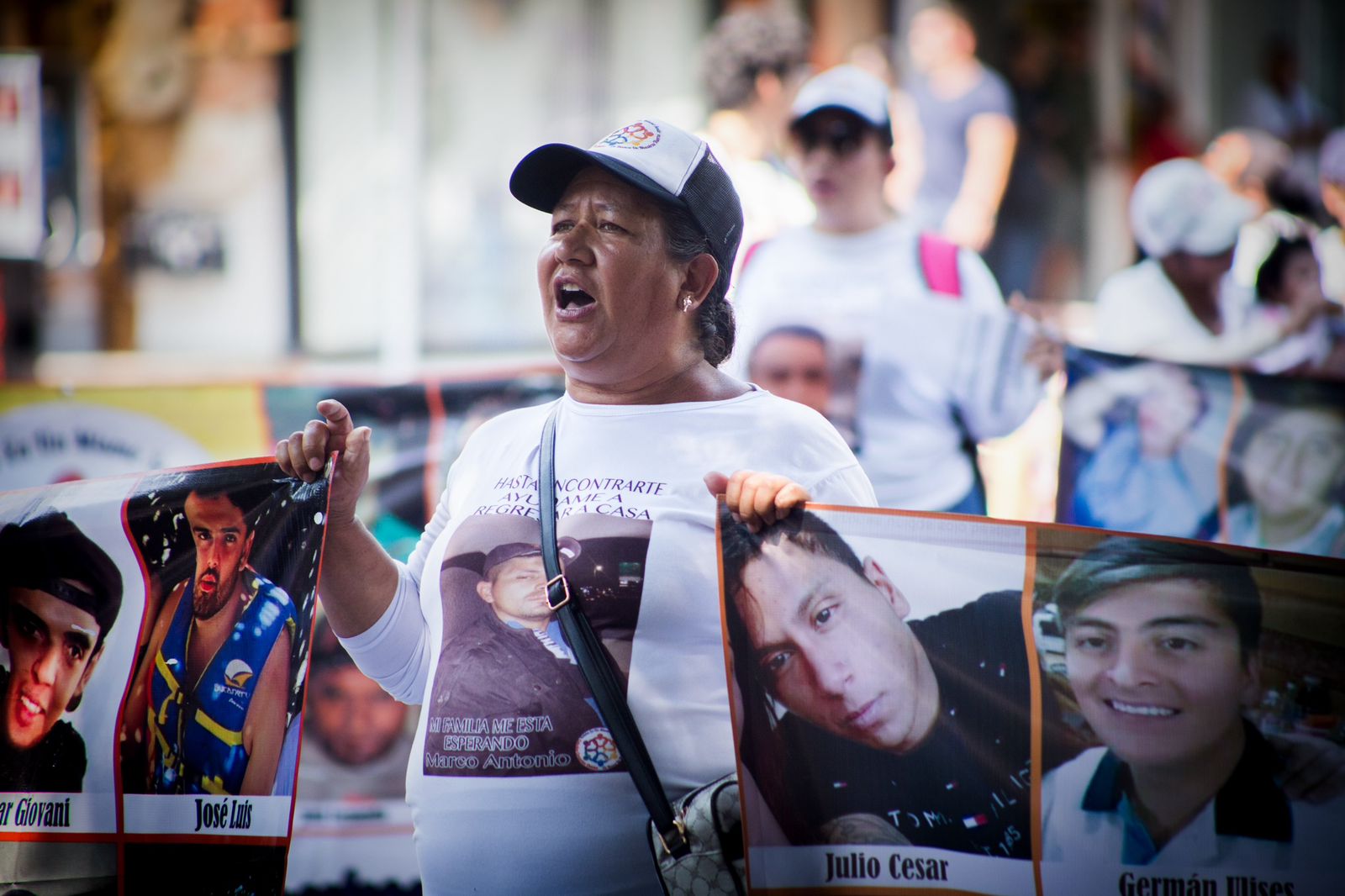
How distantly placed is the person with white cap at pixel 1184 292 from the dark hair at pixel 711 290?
3.78 meters

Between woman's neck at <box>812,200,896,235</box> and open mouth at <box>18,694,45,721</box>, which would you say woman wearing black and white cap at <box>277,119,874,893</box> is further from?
woman's neck at <box>812,200,896,235</box>

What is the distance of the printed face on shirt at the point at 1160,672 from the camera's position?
99.7 inches

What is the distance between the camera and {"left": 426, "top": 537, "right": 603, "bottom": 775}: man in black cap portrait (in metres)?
2.57

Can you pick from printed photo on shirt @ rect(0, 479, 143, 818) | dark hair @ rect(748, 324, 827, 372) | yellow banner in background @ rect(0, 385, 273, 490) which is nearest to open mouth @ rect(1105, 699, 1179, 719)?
printed photo on shirt @ rect(0, 479, 143, 818)

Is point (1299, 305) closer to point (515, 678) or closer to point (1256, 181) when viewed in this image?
point (1256, 181)

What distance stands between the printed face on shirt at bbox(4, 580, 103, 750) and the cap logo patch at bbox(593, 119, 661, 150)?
1422 millimetres

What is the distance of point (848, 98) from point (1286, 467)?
7.16 ft

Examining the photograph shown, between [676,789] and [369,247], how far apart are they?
733 cm

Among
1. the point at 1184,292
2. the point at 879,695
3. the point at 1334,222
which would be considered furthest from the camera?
the point at 1334,222

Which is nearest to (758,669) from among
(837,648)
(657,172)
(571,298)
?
(837,648)

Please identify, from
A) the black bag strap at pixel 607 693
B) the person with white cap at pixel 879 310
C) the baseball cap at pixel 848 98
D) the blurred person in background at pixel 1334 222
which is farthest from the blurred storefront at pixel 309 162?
the black bag strap at pixel 607 693

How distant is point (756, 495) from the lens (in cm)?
257

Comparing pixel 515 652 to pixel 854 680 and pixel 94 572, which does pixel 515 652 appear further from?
pixel 94 572

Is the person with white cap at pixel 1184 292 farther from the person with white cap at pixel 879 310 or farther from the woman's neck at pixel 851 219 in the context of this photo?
the woman's neck at pixel 851 219
